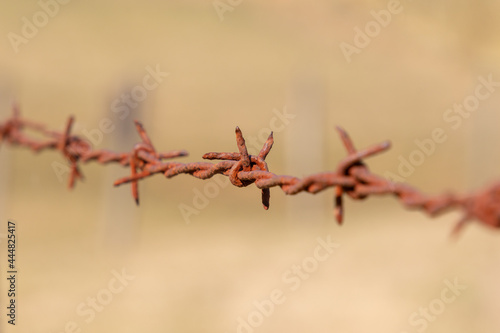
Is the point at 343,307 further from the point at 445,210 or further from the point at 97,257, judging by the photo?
the point at 445,210

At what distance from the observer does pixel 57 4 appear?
54.2 ft

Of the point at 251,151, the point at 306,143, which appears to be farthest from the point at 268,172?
the point at 306,143

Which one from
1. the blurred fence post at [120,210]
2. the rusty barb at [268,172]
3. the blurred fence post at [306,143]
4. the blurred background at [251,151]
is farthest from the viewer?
the blurred fence post at [306,143]

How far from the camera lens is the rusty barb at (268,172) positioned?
750mm

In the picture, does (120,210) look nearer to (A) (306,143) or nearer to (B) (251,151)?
(B) (251,151)

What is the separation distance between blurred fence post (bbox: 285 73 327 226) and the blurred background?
0.03m

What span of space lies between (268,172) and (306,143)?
6.16m

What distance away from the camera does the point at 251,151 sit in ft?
20.2

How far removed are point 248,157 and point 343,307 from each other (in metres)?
3.52

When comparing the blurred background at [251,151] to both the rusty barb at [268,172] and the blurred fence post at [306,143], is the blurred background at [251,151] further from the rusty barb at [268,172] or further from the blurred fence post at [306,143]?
the rusty barb at [268,172]

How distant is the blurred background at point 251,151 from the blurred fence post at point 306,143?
3 centimetres

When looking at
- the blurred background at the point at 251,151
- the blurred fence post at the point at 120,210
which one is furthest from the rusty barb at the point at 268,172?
the blurred fence post at the point at 120,210

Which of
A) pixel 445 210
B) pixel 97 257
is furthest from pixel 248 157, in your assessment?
pixel 97 257

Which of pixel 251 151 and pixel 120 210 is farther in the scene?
pixel 120 210
